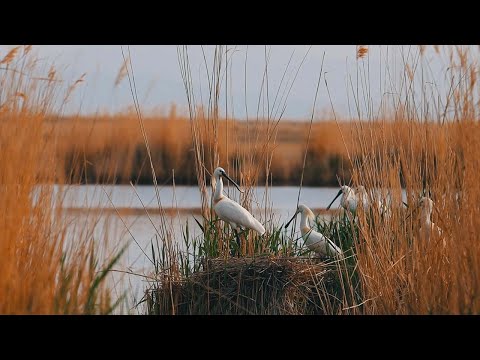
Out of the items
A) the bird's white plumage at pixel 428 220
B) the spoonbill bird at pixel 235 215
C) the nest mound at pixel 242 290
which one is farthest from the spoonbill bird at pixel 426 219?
the spoonbill bird at pixel 235 215

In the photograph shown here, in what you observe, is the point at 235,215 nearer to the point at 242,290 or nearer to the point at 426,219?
the point at 242,290

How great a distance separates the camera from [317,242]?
213 inches

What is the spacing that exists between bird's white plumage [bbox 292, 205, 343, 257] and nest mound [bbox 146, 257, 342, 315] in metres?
0.21

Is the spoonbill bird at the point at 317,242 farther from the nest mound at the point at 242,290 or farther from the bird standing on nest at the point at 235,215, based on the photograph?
the bird standing on nest at the point at 235,215

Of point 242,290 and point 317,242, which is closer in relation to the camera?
point 242,290

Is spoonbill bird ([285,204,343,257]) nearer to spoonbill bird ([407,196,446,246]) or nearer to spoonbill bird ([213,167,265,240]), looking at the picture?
spoonbill bird ([213,167,265,240])

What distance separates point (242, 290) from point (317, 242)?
719mm

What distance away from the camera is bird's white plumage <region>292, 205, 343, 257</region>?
5.22 metres

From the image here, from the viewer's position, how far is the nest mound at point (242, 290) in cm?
486

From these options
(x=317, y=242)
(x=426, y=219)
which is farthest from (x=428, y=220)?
(x=317, y=242)

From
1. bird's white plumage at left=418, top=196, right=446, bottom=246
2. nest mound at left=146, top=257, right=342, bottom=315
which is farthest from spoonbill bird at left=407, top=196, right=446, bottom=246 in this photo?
nest mound at left=146, top=257, right=342, bottom=315
